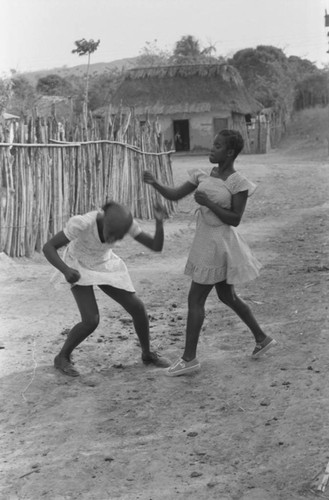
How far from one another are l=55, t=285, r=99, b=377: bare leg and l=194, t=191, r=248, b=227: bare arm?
2.79ft

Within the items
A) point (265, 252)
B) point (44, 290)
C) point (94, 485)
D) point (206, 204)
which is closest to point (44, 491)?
point (94, 485)

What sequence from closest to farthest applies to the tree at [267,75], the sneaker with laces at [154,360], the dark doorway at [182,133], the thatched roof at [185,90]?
the sneaker with laces at [154,360]
the thatched roof at [185,90]
the dark doorway at [182,133]
the tree at [267,75]

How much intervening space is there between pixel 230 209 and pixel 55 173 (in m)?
4.20

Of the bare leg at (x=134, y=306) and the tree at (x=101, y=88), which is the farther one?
the tree at (x=101, y=88)

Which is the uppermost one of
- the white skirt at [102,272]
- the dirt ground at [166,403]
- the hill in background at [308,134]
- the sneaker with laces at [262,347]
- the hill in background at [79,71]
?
the hill in background at [79,71]

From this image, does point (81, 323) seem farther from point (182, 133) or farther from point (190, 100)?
point (182, 133)

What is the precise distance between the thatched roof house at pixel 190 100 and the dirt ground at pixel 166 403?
23927 millimetres

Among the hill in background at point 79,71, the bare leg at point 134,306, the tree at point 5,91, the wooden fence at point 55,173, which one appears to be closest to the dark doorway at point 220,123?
the tree at point 5,91

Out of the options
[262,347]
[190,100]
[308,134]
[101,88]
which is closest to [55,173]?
[262,347]

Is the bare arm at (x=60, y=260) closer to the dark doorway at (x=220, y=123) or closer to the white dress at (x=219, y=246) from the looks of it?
the white dress at (x=219, y=246)

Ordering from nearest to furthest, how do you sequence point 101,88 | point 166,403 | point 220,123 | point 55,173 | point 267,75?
point 166,403 < point 55,173 < point 220,123 < point 101,88 < point 267,75

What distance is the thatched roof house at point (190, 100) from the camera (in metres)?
29.8

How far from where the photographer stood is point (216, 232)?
403 centimetres

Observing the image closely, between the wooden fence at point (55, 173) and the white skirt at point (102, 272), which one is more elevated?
the wooden fence at point (55, 173)
